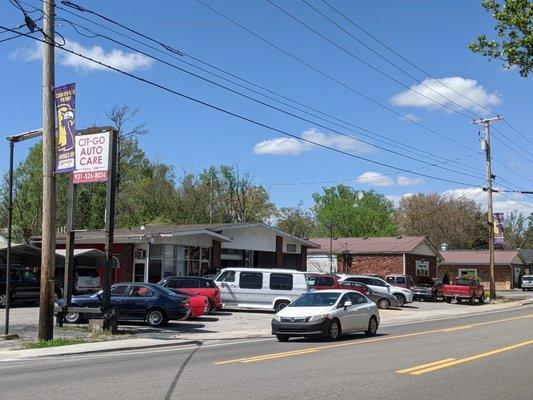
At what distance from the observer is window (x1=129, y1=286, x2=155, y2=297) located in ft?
69.9

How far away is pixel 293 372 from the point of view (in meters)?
10.9

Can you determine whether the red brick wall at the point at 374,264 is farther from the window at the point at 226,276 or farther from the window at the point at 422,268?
the window at the point at 226,276

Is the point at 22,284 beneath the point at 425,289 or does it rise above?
above

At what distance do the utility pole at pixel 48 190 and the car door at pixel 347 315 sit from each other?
7.87m

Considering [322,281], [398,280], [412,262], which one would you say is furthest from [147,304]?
[412,262]

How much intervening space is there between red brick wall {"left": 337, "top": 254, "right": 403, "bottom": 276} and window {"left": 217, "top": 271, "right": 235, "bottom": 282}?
27498 millimetres

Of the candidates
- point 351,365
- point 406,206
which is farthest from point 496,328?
point 406,206

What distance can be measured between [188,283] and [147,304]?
4.80 m

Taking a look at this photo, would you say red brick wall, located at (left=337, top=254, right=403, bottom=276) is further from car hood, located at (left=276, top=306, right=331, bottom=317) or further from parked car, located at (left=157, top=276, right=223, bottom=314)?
car hood, located at (left=276, top=306, right=331, bottom=317)

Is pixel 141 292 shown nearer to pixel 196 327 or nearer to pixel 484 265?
pixel 196 327

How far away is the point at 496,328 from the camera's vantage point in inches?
838

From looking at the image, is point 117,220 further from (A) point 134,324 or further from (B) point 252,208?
(A) point 134,324

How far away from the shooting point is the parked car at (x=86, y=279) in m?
30.8

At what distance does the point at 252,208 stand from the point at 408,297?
112ft
